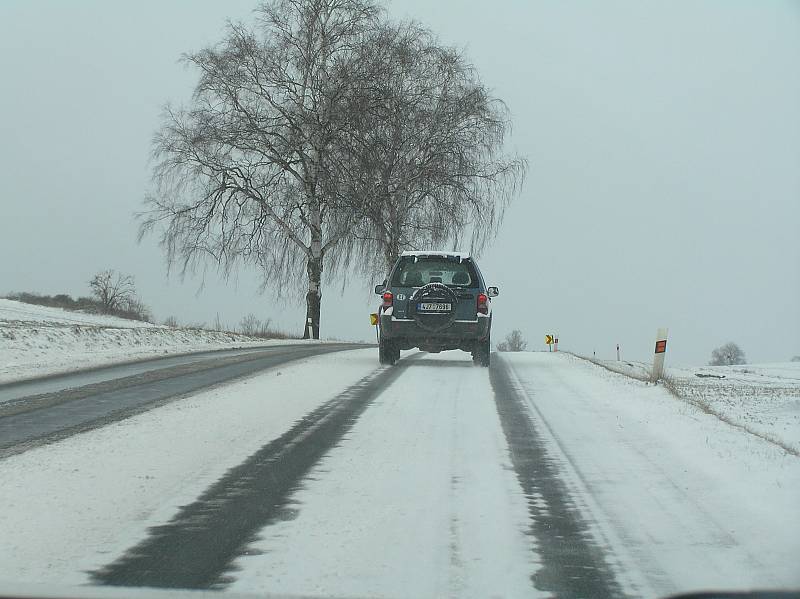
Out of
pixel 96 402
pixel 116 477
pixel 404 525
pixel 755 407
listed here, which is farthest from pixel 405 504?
pixel 755 407

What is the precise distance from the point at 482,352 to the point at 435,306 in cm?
123

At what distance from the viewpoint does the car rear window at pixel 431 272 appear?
15367 mm

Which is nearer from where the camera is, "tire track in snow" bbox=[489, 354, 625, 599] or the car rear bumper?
"tire track in snow" bbox=[489, 354, 625, 599]

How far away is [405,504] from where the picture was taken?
5055 millimetres

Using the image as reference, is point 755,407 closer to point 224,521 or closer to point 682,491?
point 682,491

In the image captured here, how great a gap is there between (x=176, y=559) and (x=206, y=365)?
10827 mm

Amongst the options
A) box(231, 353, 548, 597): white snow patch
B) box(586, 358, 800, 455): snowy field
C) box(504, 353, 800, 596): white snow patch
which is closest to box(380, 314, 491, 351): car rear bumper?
box(586, 358, 800, 455): snowy field

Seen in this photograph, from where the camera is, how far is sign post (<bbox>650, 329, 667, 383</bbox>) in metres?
13.4

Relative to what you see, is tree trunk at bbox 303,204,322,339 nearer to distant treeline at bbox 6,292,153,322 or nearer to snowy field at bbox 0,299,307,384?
distant treeline at bbox 6,292,153,322

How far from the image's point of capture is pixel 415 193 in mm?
33531

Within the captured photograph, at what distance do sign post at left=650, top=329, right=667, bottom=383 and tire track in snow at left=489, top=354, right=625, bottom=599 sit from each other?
6.00 m

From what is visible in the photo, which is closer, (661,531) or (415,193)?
(661,531)

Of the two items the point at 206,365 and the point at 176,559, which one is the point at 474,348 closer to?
the point at 206,365

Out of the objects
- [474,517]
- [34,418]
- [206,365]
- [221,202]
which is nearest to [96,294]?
[221,202]
